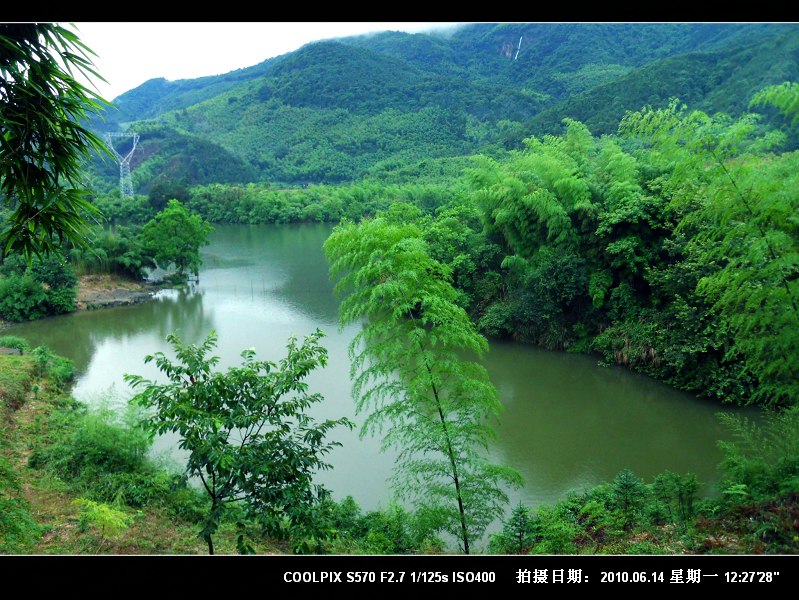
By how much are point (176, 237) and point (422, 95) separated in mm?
9608

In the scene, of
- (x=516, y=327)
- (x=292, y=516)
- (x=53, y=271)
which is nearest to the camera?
(x=292, y=516)

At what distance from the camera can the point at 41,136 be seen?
306 cm

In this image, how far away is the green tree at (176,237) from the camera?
13656 millimetres

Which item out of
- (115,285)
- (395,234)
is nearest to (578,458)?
(395,234)

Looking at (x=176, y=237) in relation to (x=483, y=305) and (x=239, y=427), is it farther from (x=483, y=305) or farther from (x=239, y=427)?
(x=239, y=427)

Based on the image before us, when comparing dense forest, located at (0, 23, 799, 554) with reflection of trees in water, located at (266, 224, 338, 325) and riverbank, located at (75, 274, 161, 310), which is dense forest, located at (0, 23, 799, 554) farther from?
reflection of trees in water, located at (266, 224, 338, 325)

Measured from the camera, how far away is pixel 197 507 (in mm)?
4387

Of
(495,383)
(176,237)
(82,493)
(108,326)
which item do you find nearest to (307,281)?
(176,237)

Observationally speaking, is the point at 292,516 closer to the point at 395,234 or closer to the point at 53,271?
the point at 395,234

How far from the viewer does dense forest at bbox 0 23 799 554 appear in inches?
133

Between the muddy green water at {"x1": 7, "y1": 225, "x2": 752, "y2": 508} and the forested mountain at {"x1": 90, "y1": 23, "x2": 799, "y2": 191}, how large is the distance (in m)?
3.10

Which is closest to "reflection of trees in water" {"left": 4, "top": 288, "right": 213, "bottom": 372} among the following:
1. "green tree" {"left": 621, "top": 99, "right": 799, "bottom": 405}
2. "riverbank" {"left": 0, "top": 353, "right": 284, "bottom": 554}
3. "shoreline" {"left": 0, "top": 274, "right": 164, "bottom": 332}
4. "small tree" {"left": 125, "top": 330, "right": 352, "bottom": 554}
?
"shoreline" {"left": 0, "top": 274, "right": 164, "bottom": 332}
